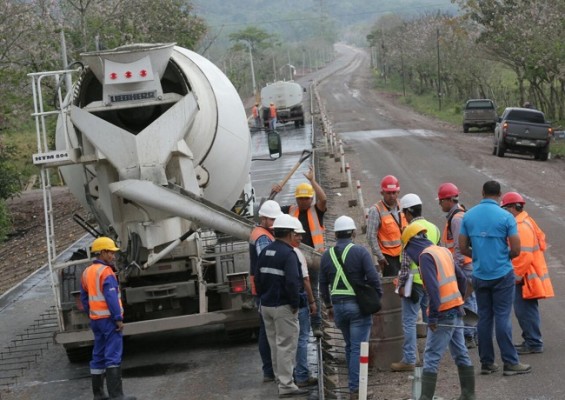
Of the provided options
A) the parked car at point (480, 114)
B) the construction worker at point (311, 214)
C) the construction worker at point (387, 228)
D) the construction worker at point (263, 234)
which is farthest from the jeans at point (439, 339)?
the parked car at point (480, 114)

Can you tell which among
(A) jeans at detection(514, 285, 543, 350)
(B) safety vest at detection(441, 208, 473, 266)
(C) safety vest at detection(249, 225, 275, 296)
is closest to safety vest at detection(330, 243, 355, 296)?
(C) safety vest at detection(249, 225, 275, 296)

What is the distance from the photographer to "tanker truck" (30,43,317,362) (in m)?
11.4

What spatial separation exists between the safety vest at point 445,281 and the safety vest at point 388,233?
9.88 feet

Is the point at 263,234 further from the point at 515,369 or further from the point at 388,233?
the point at 515,369

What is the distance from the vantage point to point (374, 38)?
144m

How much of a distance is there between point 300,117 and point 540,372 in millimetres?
49239

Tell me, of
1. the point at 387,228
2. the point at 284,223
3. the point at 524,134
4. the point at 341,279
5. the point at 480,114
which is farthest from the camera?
the point at 480,114

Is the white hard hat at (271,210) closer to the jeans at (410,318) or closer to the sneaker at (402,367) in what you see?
the jeans at (410,318)

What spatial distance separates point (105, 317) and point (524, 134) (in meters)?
27.0

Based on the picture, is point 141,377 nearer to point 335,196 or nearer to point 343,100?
point 335,196

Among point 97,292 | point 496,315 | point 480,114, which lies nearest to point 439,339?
point 496,315

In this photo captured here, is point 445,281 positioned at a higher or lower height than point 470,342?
higher

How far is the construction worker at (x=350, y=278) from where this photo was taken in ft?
31.6

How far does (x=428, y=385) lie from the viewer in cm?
896
